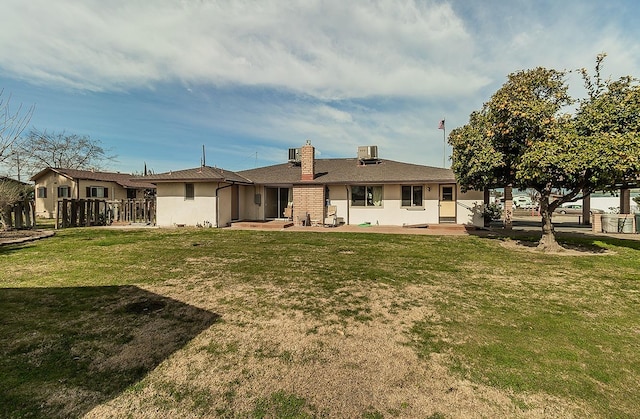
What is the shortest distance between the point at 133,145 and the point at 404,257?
3774 cm

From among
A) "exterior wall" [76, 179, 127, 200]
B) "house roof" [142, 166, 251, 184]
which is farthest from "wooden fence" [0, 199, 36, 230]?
"exterior wall" [76, 179, 127, 200]

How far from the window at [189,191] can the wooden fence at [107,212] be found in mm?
2595

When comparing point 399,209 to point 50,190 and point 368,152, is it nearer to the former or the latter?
point 368,152

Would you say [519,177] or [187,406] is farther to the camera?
[519,177]

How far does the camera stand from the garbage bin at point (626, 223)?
46.3 ft

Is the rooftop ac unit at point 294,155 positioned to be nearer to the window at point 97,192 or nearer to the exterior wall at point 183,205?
the exterior wall at point 183,205

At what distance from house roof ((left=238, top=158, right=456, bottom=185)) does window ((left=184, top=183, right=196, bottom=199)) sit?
147 inches

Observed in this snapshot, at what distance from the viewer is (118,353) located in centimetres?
327

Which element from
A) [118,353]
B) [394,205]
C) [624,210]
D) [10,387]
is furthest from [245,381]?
[624,210]

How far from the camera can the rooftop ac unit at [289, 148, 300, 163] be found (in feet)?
70.6

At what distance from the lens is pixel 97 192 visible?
27641 mm

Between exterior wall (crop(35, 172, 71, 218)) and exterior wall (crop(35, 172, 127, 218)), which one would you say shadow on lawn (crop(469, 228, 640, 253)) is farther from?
exterior wall (crop(35, 172, 71, 218))

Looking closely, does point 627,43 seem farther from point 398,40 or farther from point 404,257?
point 404,257

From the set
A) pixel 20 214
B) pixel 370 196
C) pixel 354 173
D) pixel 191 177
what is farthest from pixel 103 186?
pixel 370 196
